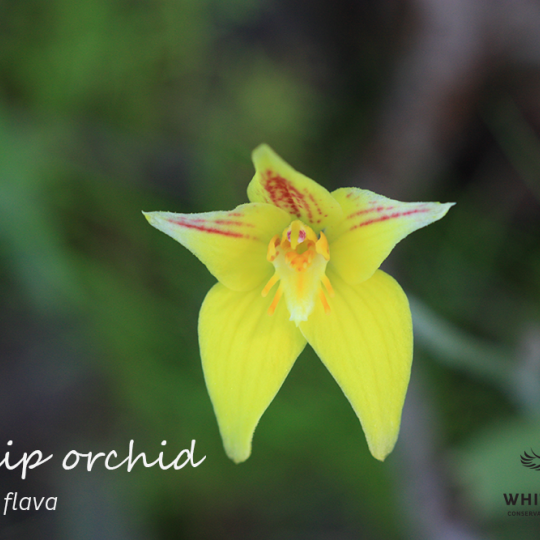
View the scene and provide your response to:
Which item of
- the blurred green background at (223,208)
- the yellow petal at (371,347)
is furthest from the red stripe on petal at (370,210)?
the blurred green background at (223,208)

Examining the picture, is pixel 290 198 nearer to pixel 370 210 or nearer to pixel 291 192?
pixel 291 192

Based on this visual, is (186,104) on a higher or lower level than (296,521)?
higher

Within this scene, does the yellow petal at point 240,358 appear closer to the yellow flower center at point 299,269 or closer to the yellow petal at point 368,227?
the yellow flower center at point 299,269

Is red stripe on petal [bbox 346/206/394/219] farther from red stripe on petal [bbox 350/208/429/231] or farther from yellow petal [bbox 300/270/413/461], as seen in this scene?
yellow petal [bbox 300/270/413/461]

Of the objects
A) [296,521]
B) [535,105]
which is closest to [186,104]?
[535,105]

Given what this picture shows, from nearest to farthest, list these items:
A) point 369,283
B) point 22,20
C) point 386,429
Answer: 1. point 386,429
2. point 369,283
3. point 22,20

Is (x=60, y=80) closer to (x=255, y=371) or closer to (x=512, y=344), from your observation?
(x=255, y=371)
